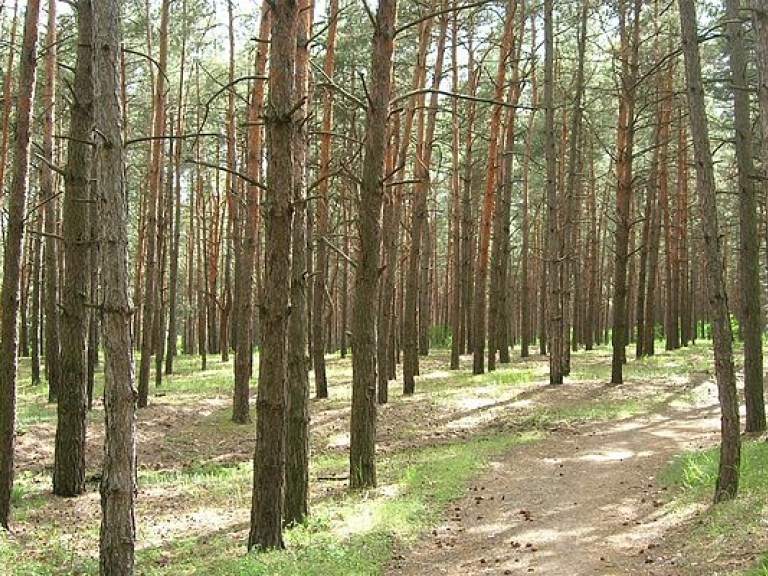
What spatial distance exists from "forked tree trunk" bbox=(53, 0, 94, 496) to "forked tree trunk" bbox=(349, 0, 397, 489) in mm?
3811

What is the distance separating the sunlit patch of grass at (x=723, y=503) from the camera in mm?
6777

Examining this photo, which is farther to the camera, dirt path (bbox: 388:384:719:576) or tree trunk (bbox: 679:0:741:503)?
tree trunk (bbox: 679:0:741:503)

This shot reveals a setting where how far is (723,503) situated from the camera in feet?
25.9

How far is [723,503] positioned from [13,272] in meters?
8.40

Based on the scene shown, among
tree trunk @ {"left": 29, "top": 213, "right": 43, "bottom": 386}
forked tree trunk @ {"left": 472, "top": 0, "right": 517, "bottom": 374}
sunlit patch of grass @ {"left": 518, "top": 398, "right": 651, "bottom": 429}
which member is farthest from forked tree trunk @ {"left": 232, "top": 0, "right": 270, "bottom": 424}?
tree trunk @ {"left": 29, "top": 213, "right": 43, "bottom": 386}

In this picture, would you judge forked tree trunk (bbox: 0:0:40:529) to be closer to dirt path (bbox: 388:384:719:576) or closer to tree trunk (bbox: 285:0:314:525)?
tree trunk (bbox: 285:0:314:525)

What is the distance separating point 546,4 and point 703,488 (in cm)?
1343

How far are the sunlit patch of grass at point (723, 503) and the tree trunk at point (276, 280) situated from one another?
407 cm

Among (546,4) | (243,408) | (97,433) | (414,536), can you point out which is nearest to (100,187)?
(414,536)

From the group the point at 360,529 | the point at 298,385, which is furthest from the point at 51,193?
the point at 360,529

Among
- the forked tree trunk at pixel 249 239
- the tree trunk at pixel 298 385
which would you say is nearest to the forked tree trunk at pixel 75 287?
the tree trunk at pixel 298 385

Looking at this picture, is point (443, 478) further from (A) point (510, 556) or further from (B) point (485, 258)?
(B) point (485, 258)

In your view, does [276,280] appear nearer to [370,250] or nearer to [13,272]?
[370,250]

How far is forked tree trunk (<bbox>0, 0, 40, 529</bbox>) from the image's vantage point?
848 cm
